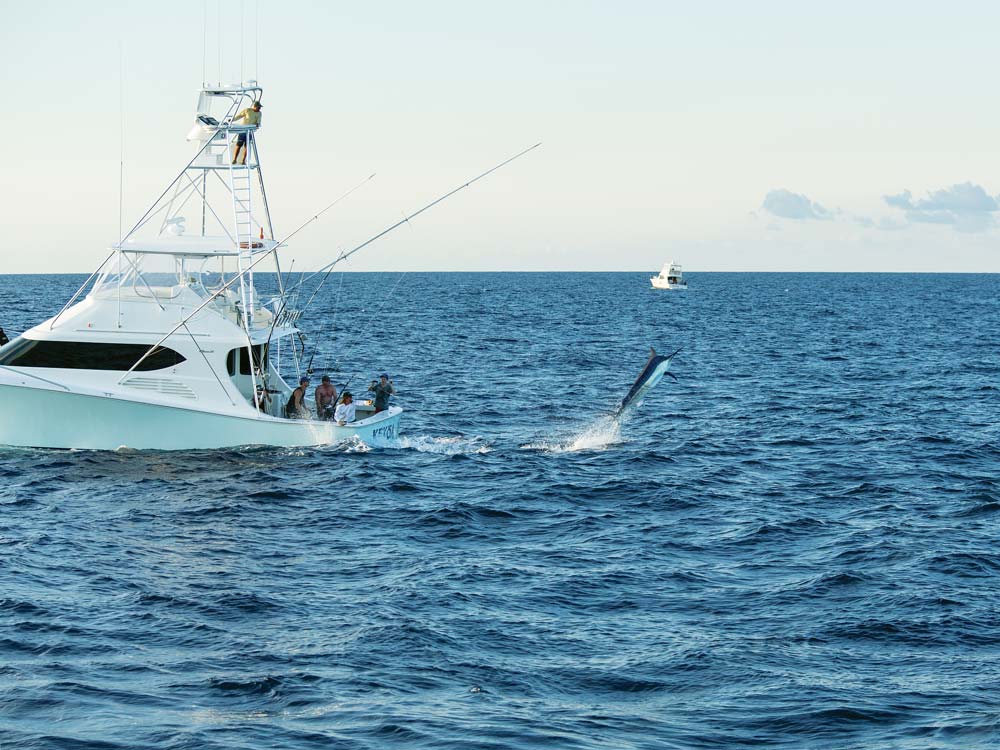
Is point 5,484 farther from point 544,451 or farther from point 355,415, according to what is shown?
point 544,451

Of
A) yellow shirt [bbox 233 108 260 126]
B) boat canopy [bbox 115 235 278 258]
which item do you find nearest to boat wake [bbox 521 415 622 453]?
boat canopy [bbox 115 235 278 258]

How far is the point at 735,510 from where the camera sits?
2138 centimetres

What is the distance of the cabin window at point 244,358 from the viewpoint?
78.6ft

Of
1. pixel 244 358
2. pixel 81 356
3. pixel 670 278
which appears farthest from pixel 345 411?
pixel 670 278

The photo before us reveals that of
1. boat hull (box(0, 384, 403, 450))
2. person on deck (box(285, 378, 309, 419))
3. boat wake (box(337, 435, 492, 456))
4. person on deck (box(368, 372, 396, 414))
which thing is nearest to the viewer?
boat hull (box(0, 384, 403, 450))

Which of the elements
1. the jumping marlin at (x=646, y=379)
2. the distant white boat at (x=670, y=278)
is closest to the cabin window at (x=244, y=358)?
the jumping marlin at (x=646, y=379)

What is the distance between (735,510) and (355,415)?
9.13m

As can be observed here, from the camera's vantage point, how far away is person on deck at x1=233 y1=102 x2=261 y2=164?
2452 centimetres

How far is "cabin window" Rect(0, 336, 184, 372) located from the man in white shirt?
358 cm

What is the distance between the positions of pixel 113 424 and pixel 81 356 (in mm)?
1468

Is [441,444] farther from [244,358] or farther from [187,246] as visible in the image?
[187,246]

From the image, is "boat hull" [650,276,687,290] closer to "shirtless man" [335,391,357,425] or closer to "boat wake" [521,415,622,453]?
"boat wake" [521,415,622,453]

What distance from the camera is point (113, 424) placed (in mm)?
23094

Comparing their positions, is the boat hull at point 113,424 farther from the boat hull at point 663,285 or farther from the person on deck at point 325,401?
the boat hull at point 663,285
